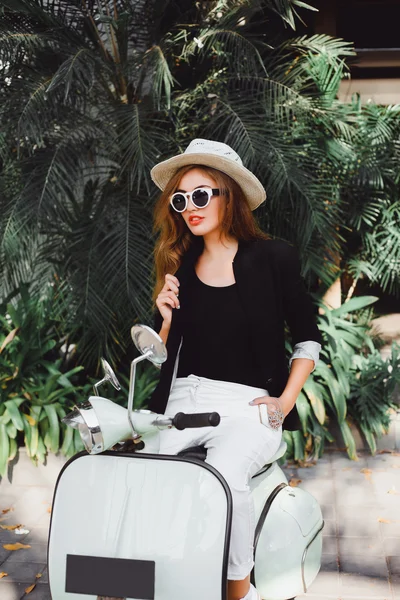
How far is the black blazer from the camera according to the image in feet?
8.01

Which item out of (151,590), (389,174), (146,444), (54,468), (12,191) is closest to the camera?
(151,590)

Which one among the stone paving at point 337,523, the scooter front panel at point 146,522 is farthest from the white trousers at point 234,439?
the stone paving at point 337,523

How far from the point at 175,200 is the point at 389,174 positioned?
298cm

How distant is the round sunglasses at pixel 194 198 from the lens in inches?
95.7

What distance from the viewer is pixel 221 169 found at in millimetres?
2512

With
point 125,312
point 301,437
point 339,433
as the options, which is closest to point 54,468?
point 125,312

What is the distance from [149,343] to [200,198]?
→ 2.29ft

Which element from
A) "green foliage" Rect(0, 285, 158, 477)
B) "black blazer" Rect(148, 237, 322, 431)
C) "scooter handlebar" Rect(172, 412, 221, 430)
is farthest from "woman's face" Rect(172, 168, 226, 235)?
"green foliage" Rect(0, 285, 158, 477)

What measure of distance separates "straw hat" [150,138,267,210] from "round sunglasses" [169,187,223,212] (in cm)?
10

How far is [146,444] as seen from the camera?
2.26 metres

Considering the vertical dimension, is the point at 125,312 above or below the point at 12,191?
below

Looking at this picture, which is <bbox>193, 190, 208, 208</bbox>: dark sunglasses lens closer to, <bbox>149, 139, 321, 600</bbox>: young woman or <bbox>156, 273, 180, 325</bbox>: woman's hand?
<bbox>149, 139, 321, 600</bbox>: young woman

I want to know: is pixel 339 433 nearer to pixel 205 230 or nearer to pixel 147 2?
pixel 205 230

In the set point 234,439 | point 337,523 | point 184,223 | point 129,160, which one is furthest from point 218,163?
point 337,523
